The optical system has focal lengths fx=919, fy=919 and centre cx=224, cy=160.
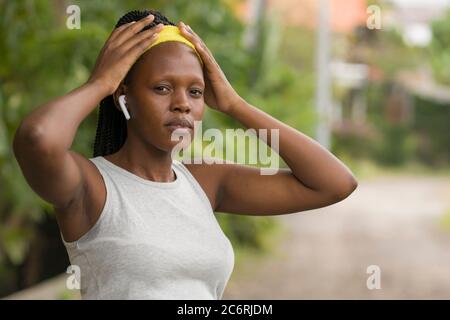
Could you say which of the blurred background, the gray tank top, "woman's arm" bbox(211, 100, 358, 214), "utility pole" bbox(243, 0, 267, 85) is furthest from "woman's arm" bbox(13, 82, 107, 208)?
"utility pole" bbox(243, 0, 267, 85)

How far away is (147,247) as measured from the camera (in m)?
1.91

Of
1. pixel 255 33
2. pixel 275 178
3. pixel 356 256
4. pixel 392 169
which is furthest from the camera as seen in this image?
pixel 392 169

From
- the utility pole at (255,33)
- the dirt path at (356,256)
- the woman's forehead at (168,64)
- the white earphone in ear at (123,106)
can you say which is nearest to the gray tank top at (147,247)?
the white earphone in ear at (123,106)

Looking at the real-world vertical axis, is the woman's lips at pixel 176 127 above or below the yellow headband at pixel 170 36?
below

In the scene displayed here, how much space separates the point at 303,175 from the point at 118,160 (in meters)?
0.48

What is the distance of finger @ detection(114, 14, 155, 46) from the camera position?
1961 millimetres

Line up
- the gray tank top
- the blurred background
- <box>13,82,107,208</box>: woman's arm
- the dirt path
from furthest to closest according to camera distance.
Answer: the dirt path < the blurred background < the gray tank top < <box>13,82,107,208</box>: woman's arm

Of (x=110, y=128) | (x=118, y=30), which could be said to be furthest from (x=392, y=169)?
(x=118, y=30)

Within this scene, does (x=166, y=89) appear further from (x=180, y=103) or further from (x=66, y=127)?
(x=66, y=127)

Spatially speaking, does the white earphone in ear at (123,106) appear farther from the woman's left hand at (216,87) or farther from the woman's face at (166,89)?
the woman's left hand at (216,87)

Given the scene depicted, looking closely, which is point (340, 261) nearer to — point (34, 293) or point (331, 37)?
point (34, 293)

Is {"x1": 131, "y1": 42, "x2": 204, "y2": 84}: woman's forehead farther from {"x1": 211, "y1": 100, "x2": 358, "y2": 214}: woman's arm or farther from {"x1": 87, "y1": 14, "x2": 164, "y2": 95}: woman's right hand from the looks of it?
{"x1": 211, "y1": 100, "x2": 358, "y2": 214}: woman's arm

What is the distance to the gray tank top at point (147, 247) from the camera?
191cm

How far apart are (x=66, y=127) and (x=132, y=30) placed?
0.29m
